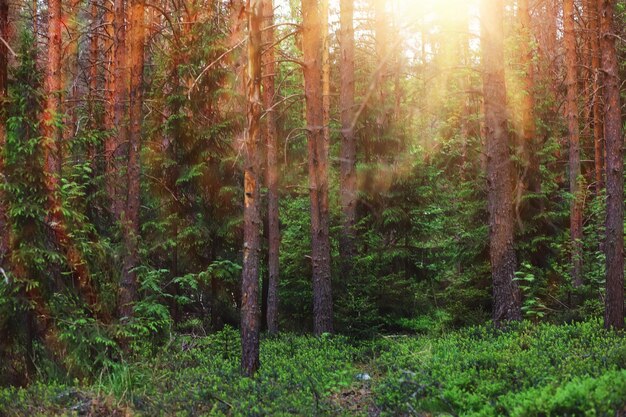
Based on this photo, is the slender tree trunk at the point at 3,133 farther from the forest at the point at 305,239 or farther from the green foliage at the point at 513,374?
the green foliage at the point at 513,374

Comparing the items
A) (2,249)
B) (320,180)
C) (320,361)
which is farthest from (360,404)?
(320,180)

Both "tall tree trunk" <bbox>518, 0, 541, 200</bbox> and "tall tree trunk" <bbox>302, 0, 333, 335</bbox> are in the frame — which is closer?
"tall tree trunk" <bbox>302, 0, 333, 335</bbox>

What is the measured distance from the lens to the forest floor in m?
6.73

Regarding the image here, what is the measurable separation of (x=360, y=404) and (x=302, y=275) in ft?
29.6

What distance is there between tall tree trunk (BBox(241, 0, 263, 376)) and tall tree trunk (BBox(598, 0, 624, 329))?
6.70m

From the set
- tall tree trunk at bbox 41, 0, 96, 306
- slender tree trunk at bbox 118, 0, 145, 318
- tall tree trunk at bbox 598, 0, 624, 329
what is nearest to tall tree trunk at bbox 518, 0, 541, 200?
tall tree trunk at bbox 598, 0, 624, 329

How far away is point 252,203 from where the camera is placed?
10203mm

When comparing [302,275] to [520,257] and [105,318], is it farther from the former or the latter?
[105,318]

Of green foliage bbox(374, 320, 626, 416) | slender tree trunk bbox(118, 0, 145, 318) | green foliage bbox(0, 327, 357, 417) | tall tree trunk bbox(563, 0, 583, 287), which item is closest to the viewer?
green foliage bbox(374, 320, 626, 416)

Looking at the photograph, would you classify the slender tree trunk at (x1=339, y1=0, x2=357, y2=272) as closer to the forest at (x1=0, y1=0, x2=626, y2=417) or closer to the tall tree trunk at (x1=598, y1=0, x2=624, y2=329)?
the forest at (x1=0, y1=0, x2=626, y2=417)

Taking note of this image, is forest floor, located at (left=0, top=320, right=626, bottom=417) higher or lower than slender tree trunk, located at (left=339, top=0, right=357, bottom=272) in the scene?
lower

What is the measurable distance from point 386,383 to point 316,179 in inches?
300

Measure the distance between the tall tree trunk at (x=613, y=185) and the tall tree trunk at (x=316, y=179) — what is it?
6.29 metres

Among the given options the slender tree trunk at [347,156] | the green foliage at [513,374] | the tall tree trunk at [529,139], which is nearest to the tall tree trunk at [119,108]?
the slender tree trunk at [347,156]
